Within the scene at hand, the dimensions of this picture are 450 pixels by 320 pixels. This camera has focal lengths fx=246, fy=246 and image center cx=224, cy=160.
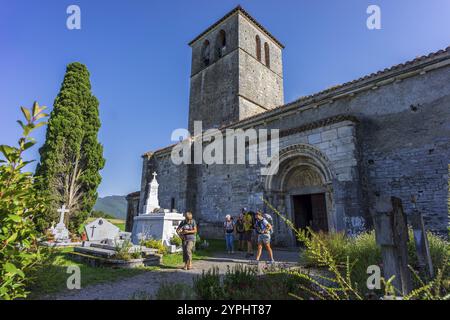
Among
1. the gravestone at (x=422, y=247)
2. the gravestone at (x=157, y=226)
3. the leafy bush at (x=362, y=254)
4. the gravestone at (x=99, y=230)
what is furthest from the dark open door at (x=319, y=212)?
the gravestone at (x=99, y=230)

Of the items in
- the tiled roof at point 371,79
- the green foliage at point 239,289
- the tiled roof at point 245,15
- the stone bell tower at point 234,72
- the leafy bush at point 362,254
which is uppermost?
the tiled roof at point 245,15

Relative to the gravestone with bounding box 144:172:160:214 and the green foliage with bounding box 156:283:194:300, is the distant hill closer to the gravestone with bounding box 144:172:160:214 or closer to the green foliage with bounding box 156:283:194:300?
the gravestone with bounding box 144:172:160:214

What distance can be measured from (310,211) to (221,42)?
16.6 meters

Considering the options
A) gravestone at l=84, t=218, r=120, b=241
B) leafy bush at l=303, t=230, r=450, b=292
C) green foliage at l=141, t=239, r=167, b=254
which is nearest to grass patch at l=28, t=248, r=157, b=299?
green foliage at l=141, t=239, r=167, b=254

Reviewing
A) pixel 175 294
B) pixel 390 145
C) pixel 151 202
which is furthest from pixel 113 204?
pixel 175 294

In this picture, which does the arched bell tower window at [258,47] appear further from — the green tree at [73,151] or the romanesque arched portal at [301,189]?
the romanesque arched portal at [301,189]

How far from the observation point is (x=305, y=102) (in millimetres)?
10344

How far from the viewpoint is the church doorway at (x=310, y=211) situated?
383 inches

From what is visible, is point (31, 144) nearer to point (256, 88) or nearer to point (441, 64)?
point (441, 64)

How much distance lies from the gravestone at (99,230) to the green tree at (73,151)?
13.8ft

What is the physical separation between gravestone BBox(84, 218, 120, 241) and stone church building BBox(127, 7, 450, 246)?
179 inches

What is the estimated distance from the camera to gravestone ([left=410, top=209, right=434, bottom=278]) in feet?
14.5
